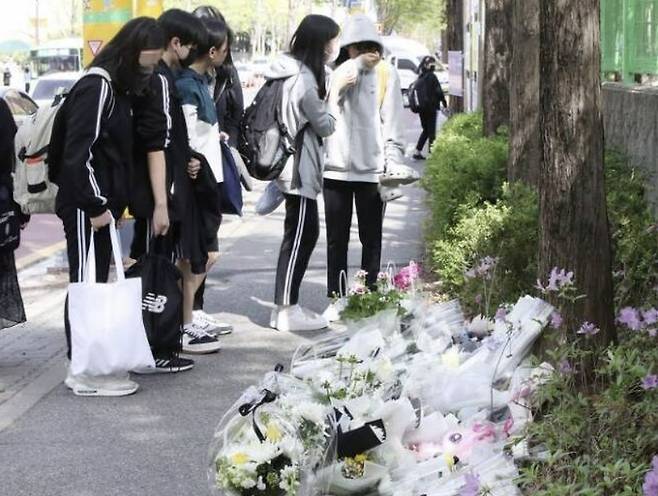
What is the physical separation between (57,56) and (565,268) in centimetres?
5411

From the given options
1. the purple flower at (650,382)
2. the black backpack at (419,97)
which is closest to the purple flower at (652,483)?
the purple flower at (650,382)

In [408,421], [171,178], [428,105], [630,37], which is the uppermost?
[630,37]

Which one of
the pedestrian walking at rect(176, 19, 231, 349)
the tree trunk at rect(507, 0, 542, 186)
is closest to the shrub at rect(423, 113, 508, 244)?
the tree trunk at rect(507, 0, 542, 186)

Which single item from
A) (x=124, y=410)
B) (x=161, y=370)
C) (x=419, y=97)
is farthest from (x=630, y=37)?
(x=419, y=97)

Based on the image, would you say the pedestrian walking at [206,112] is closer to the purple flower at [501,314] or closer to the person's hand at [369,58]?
the person's hand at [369,58]

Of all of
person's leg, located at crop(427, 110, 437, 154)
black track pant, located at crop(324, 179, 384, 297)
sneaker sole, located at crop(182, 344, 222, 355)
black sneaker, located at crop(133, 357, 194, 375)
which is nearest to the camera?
black sneaker, located at crop(133, 357, 194, 375)

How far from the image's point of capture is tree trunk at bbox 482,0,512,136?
36.0 ft

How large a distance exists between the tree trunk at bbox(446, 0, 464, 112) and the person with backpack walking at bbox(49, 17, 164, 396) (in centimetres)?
1826

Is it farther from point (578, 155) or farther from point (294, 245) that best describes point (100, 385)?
point (578, 155)

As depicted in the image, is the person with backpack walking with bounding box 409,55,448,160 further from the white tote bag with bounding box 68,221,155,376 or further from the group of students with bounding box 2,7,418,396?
the white tote bag with bounding box 68,221,155,376

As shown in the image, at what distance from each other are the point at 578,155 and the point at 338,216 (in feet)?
12.1

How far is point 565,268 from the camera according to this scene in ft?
16.0

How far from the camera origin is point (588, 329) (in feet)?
14.9

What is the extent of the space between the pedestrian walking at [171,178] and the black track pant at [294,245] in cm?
71
